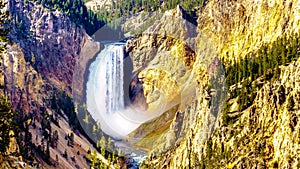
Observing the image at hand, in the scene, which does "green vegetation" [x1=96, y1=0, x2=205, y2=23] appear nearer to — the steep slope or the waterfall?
the steep slope

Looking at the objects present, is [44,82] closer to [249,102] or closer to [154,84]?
[249,102]

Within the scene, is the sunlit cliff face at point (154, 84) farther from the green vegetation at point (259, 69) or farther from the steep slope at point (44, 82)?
the steep slope at point (44, 82)

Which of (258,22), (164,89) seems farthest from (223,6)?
(164,89)

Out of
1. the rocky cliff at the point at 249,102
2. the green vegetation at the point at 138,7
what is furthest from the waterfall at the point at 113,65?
the green vegetation at the point at 138,7

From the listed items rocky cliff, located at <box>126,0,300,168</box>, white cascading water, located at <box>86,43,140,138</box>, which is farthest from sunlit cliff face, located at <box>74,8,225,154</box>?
rocky cliff, located at <box>126,0,300,168</box>

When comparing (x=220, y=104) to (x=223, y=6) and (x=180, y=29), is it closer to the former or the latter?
(x=180, y=29)

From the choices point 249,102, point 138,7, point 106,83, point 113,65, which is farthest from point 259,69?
point 138,7

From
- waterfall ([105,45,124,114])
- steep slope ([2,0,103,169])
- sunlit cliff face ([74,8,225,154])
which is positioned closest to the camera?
sunlit cliff face ([74,8,225,154])
